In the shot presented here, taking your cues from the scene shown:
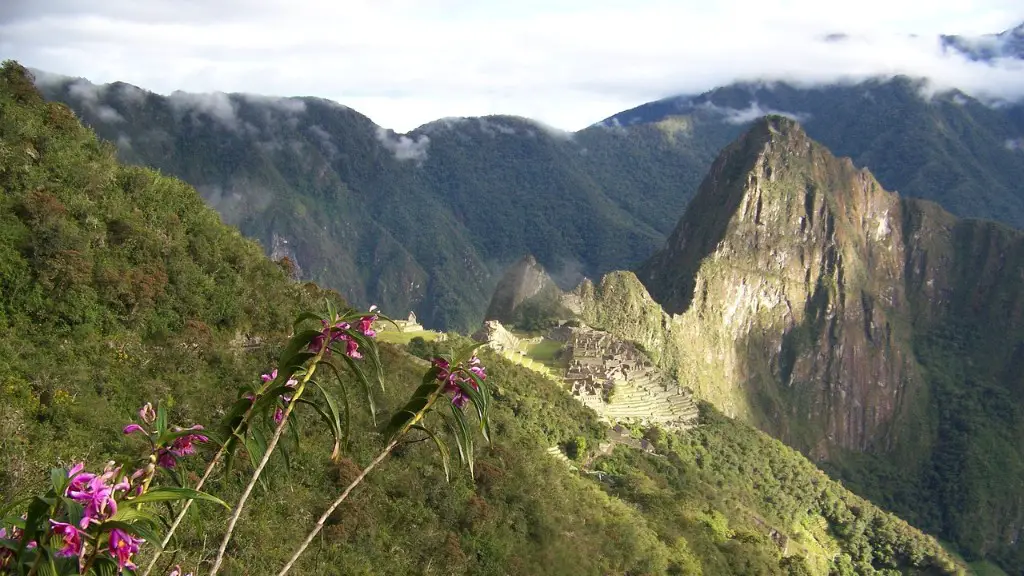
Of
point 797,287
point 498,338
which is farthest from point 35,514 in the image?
point 797,287

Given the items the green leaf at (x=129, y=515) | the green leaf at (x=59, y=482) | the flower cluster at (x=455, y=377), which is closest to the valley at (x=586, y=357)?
the flower cluster at (x=455, y=377)

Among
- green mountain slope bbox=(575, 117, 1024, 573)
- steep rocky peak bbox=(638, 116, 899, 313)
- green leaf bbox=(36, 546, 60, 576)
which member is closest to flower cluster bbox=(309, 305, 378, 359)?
green leaf bbox=(36, 546, 60, 576)

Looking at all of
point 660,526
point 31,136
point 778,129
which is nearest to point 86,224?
point 31,136

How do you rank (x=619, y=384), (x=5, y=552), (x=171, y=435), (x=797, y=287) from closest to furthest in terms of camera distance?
(x=5, y=552)
(x=171, y=435)
(x=619, y=384)
(x=797, y=287)

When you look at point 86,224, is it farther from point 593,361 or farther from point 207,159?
point 207,159

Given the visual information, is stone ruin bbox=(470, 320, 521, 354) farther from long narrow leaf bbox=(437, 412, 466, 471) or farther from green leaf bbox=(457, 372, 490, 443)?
green leaf bbox=(457, 372, 490, 443)

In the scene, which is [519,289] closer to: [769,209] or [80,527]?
[769,209]
